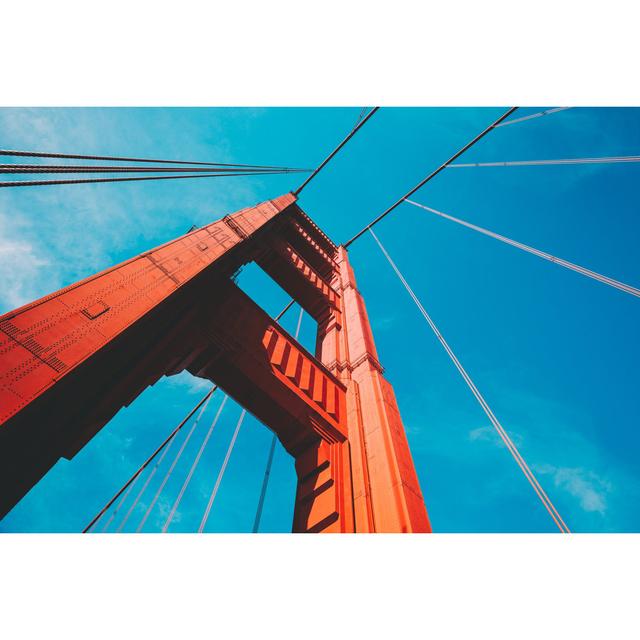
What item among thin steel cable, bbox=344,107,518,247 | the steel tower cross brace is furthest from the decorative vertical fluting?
thin steel cable, bbox=344,107,518,247

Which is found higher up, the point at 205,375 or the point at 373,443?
the point at 205,375

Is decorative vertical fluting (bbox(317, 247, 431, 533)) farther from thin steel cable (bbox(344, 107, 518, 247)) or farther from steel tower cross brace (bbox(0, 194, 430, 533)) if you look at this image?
thin steel cable (bbox(344, 107, 518, 247))

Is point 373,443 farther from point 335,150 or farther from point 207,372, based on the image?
point 335,150

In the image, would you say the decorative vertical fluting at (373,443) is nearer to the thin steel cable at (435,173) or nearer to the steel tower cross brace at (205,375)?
the steel tower cross brace at (205,375)

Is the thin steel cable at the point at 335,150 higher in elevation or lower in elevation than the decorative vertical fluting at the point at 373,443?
higher

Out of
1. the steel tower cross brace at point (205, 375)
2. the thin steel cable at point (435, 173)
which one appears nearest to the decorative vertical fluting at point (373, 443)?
the steel tower cross brace at point (205, 375)

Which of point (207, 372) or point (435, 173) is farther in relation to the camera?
point (435, 173)

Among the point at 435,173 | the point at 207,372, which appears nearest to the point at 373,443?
the point at 207,372

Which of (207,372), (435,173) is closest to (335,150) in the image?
(435,173)

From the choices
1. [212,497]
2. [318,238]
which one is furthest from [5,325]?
[318,238]
